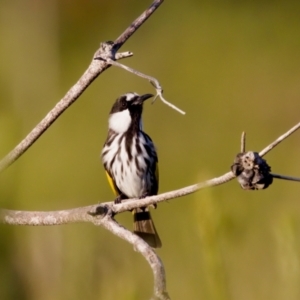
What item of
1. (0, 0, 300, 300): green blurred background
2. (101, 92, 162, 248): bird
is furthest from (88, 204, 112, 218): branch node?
(101, 92, 162, 248): bird

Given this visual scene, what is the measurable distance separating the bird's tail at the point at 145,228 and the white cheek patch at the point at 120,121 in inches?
11.6

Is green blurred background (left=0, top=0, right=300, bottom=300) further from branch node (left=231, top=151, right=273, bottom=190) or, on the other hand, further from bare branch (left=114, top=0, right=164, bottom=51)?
branch node (left=231, top=151, right=273, bottom=190)

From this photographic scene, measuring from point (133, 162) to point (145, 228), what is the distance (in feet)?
0.85

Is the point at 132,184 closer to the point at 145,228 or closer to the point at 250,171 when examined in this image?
the point at 145,228

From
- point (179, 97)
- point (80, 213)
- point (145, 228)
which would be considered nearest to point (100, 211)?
point (80, 213)

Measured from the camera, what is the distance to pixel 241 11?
24.8 feet

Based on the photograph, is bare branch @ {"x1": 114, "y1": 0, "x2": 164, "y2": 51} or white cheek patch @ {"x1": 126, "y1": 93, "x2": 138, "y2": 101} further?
white cheek patch @ {"x1": 126, "y1": 93, "x2": 138, "y2": 101}

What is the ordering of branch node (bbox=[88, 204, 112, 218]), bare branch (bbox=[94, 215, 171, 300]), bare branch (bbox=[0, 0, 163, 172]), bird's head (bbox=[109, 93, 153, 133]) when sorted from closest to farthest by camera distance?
bare branch (bbox=[94, 215, 171, 300]) < bare branch (bbox=[0, 0, 163, 172]) < branch node (bbox=[88, 204, 112, 218]) < bird's head (bbox=[109, 93, 153, 133])

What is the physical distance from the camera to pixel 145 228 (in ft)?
8.78

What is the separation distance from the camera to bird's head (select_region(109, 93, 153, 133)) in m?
2.68

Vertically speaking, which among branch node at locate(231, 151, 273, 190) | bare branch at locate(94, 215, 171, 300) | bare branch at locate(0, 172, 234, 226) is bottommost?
bare branch at locate(94, 215, 171, 300)

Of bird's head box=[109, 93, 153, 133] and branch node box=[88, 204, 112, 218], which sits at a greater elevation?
bird's head box=[109, 93, 153, 133]

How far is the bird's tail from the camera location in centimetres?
262

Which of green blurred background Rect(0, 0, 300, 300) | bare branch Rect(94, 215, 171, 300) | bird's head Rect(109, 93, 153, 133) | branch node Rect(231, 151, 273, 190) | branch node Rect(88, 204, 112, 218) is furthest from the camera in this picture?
green blurred background Rect(0, 0, 300, 300)
